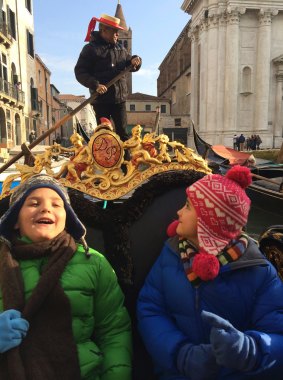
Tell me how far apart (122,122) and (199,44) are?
1589 centimetres

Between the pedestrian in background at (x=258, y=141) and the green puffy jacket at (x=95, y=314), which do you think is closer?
the green puffy jacket at (x=95, y=314)

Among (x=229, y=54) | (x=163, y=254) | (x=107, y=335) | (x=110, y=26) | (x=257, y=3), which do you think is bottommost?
(x=107, y=335)

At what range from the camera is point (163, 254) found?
1016 millimetres

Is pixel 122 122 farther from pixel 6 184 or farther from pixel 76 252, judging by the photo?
pixel 76 252

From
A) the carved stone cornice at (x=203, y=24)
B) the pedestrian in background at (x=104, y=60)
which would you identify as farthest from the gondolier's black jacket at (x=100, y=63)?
the carved stone cornice at (x=203, y=24)

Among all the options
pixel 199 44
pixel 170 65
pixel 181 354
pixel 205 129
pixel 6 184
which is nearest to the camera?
pixel 181 354

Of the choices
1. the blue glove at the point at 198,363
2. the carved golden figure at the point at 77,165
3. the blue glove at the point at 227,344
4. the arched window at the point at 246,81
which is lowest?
the blue glove at the point at 198,363

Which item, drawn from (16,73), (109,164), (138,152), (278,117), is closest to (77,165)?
(109,164)

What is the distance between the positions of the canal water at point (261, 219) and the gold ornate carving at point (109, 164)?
2858 mm

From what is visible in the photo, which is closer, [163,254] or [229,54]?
[163,254]

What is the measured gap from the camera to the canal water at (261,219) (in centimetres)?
395

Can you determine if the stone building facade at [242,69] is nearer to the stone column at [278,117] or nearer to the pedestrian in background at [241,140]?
the stone column at [278,117]

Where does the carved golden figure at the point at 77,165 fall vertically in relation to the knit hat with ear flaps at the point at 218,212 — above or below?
above

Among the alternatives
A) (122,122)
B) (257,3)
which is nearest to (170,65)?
(257,3)
